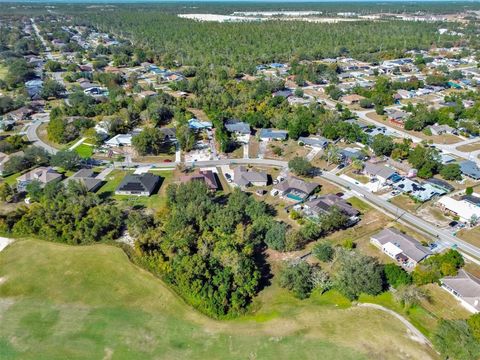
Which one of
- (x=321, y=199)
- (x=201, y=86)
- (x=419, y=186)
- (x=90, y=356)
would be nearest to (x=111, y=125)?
(x=201, y=86)

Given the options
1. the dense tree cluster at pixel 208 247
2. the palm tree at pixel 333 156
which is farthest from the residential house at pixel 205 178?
the palm tree at pixel 333 156

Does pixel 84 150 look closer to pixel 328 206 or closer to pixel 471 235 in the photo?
pixel 328 206

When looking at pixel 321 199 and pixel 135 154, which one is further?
pixel 135 154

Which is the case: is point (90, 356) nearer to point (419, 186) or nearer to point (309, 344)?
point (309, 344)

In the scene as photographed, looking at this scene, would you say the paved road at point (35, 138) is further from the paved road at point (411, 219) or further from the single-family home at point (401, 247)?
the single-family home at point (401, 247)

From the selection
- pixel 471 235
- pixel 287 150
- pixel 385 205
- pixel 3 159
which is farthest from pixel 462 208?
pixel 3 159

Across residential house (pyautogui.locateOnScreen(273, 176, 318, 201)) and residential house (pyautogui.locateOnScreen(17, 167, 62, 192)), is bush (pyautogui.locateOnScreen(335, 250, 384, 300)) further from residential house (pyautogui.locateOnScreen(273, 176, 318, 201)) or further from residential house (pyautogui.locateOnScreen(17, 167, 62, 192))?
residential house (pyautogui.locateOnScreen(17, 167, 62, 192))
